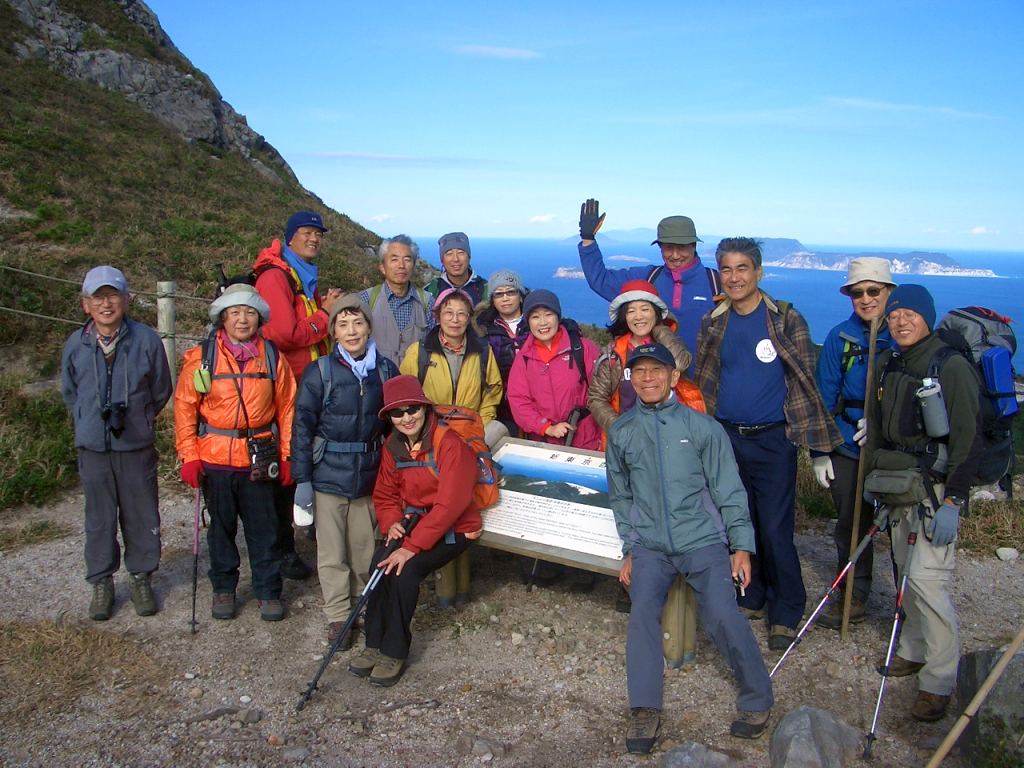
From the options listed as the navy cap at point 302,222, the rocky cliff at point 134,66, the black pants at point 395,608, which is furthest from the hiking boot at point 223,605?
the rocky cliff at point 134,66

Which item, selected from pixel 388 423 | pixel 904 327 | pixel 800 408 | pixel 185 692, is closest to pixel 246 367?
pixel 388 423

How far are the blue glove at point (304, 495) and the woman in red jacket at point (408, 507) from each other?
42 centimetres

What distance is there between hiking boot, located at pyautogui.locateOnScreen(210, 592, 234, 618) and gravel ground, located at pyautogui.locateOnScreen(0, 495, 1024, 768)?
0.26 feet

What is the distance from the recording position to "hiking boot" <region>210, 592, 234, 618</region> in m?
4.98

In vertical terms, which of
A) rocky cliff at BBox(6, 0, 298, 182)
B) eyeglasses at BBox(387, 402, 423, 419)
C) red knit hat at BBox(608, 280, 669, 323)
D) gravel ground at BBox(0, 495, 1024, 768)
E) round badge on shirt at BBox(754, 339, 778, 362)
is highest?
rocky cliff at BBox(6, 0, 298, 182)

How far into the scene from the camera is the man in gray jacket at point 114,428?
4727 mm

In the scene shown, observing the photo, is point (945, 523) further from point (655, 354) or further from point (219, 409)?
point (219, 409)

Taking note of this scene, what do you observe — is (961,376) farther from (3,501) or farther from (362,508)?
(3,501)

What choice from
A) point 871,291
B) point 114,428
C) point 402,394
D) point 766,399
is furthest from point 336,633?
point 871,291

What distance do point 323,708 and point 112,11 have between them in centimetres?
3584

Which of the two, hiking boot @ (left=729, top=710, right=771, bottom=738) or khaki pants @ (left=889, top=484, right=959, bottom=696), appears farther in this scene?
khaki pants @ (left=889, top=484, right=959, bottom=696)

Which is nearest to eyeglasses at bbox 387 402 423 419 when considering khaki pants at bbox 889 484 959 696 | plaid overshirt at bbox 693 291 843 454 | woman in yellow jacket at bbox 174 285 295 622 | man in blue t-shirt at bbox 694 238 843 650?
woman in yellow jacket at bbox 174 285 295 622

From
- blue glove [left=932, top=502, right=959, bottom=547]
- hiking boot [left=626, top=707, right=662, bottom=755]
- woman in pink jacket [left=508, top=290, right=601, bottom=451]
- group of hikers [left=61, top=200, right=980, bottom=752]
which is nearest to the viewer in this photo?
hiking boot [left=626, top=707, right=662, bottom=755]

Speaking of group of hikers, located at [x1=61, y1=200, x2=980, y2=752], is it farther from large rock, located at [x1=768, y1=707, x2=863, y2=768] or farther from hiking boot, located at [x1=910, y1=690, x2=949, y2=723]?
large rock, located at [x1=768, y1=707, x2=863, y2=768]
